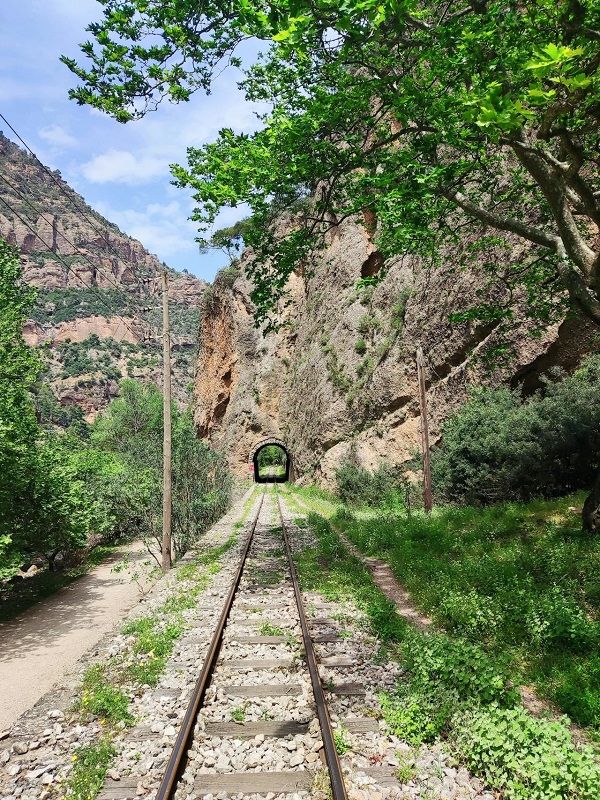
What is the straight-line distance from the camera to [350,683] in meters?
5.73

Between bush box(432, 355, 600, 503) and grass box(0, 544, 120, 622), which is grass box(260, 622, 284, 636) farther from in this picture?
grass box(0, 544, 120, 622)

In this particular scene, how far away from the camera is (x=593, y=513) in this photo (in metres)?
8.98

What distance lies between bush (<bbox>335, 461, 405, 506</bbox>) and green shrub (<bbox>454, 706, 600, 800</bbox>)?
51.4 feet

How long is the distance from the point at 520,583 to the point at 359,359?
73.7 feet

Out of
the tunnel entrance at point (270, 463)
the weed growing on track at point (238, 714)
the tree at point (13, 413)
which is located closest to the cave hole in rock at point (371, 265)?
the tree at point (13, 413)

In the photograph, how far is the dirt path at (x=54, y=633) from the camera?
8750mm

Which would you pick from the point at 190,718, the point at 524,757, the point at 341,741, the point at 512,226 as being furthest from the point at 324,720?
the point at 512,226

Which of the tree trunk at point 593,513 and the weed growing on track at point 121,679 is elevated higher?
the tree trunk at point 593,513

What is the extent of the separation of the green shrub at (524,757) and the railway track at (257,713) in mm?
1197

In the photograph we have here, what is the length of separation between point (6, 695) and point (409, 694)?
7194 millimetres

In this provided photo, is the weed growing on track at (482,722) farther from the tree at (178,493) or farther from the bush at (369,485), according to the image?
the bush at (369,485)

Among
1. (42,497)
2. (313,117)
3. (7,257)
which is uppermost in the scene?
(7,257)

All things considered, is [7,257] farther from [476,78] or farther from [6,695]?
[476,78]

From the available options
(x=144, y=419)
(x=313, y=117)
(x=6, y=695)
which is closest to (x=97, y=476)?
(x=6, y=695)
